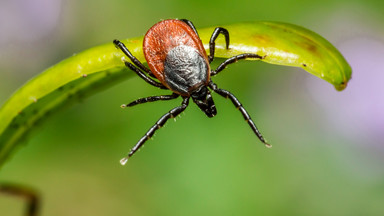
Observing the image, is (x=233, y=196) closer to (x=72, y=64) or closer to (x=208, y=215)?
(x=208, y=215)

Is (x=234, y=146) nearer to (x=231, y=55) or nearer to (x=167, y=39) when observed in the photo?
(x=167, y=39)

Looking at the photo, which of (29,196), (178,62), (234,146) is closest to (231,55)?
(178,62)

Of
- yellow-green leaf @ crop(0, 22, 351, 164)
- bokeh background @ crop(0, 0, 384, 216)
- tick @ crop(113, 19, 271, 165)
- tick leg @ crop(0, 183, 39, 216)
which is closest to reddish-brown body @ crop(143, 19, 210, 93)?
tick @ crop(113, 19, 271, 165)

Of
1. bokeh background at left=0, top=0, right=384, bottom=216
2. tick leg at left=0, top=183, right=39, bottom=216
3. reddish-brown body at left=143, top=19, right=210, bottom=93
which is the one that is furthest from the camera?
bokeh background at left=0, top=0, right=384, bottom=216

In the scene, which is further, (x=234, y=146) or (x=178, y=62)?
(x=234, y=146)

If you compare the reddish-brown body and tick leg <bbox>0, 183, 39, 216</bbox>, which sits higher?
the reddish-brown body

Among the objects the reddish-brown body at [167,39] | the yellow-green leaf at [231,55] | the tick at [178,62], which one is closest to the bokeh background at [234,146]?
the tick at [178,62]

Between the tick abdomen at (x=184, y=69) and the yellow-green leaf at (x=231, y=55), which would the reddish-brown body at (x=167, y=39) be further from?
the yellow-green leaf at (x=231, y=55)

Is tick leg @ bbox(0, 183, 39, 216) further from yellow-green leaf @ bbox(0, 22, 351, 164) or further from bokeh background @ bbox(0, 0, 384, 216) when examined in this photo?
bokeh background @ bbox(0, 0, 384, 216)

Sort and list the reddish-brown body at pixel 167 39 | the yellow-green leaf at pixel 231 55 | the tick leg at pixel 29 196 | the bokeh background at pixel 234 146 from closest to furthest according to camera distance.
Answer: the yellow-green leaf at pixel 231 55 < the reddish-brown body at pixel 167 39 < the tick leg at pixel 29 196 < the bokeh background at pixel 234 146
